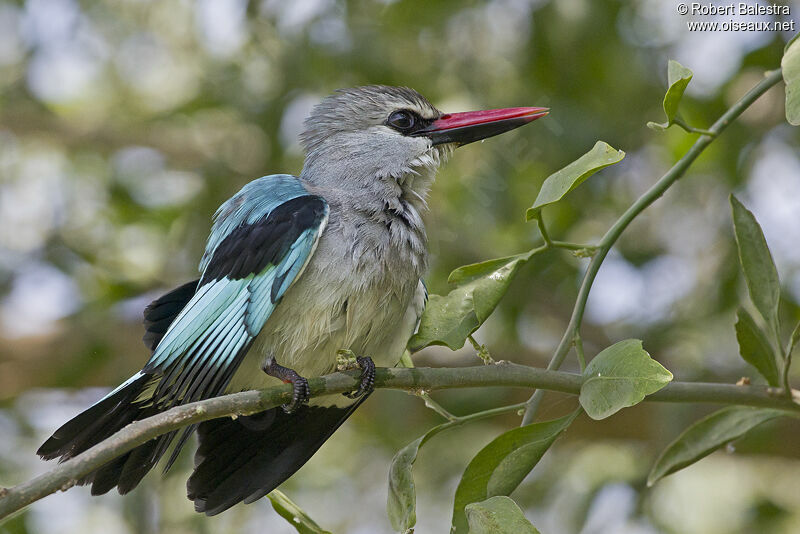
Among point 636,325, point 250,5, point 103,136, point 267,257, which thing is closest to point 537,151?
point 636,325

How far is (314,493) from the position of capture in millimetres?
4707

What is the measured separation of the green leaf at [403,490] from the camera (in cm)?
194

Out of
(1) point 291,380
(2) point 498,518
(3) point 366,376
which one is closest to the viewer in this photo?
(2) point 498,518

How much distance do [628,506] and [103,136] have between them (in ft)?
10.4

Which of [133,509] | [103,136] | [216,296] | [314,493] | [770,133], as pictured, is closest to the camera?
[216,296]

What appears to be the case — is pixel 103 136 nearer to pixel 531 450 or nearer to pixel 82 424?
pixel 82 424

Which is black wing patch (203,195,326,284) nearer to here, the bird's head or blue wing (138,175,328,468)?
blue wing (138,175,328,468)

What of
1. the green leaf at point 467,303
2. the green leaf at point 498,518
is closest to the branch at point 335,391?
the green leaf at point 467,303

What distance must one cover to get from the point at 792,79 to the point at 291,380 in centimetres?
126

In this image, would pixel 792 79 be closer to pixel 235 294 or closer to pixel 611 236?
pixel 611 236

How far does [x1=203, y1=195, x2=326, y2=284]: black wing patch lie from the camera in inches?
95.4

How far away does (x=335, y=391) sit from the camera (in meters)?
2.04

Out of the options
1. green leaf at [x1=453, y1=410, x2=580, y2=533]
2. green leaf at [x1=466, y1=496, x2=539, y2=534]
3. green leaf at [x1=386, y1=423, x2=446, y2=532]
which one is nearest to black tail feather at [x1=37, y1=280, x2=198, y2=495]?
green leaf at [x1=386, y1=423, x2=446, y2=532]

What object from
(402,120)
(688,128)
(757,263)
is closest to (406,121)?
(402,120)
